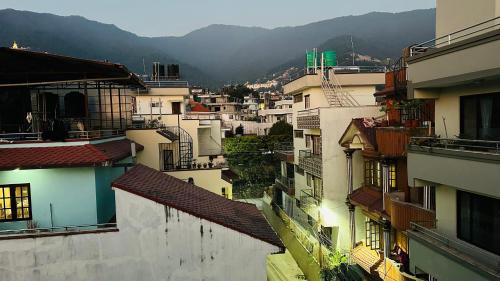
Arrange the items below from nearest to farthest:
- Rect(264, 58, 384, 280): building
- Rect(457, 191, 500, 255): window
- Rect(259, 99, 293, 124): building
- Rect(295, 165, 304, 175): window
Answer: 1. Rect(457, 191, 500, 255): window
2. Rect(264, 58, 384, 280): building
3. Rect(295, 165, 304, 175): window
4. Rect(259, 99, 293, 124): building

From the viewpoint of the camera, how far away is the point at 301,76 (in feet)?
103

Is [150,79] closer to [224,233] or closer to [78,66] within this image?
[78,66]

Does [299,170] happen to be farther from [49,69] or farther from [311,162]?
[49,69]

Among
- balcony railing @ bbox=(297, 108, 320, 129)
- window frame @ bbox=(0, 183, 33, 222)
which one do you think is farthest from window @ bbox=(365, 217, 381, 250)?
window frame @ bbox=(0, 183, 33, 222)

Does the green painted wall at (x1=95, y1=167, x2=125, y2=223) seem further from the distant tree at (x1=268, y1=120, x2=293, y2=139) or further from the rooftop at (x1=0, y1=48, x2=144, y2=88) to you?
the distant tree at (x1=268, y1=120, x2=293, y2=139)

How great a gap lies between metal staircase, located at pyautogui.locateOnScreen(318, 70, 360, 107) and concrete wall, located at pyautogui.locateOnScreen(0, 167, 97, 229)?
18694mm

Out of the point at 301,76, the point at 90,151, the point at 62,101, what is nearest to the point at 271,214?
the point at 301,76

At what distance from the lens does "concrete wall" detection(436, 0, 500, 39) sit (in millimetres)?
10312

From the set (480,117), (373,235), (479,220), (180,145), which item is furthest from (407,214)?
(180,145)

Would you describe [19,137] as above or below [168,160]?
above

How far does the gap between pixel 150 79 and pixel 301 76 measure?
14.9 meters

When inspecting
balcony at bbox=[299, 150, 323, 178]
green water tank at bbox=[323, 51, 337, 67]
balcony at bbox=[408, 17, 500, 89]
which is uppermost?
green water tank at bbox=[323, 51, 337, 67]

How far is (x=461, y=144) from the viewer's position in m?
11.0

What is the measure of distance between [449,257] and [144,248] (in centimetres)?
820
